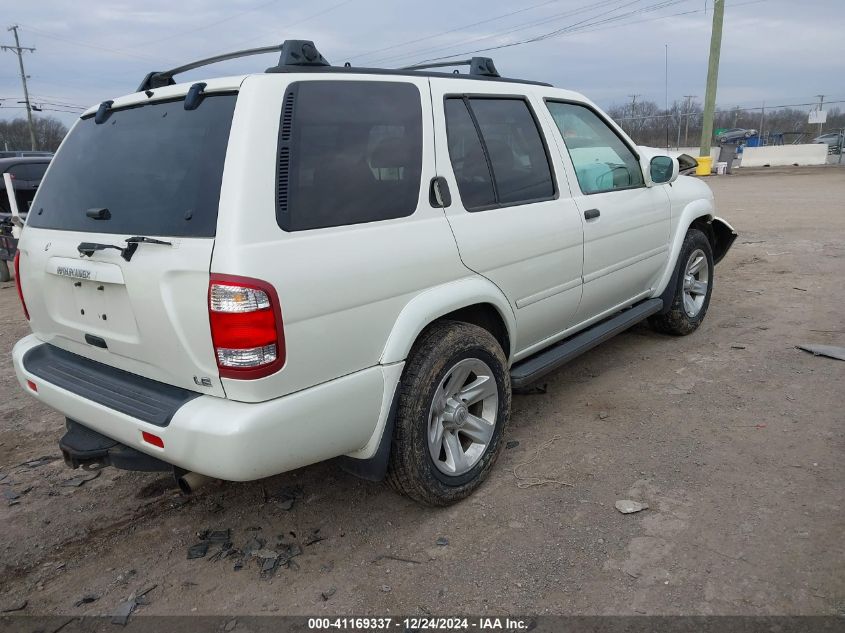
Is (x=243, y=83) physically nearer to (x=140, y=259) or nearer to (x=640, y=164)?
(x=140, y=259)

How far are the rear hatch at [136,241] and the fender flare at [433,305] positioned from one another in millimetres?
725

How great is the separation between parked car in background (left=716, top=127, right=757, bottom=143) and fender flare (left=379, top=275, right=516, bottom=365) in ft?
129

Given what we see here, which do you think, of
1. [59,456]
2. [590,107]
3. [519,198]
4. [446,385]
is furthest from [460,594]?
[590,107]

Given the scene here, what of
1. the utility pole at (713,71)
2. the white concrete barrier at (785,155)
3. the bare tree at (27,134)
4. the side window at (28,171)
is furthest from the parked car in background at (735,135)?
the bare tree at (27,134)

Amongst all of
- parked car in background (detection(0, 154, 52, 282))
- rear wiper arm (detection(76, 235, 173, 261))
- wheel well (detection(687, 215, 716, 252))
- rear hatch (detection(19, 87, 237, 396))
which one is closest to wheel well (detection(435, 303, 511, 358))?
rear hatch (detection(19, 87, 237, 396))

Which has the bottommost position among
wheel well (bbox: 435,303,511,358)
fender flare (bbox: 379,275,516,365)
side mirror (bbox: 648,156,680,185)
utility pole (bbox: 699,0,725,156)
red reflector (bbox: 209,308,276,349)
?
wheel well (bbox: 435,303,511,358)

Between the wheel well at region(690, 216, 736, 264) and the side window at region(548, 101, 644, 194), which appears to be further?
the wheel well at region(690, 216, 736, 264)

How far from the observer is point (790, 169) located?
28.3 meters

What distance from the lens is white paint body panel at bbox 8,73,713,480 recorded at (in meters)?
2.21

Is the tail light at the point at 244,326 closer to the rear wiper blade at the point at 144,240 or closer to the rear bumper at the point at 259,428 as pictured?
the rear bumper at the point at 259,428

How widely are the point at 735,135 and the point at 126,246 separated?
42.0 m

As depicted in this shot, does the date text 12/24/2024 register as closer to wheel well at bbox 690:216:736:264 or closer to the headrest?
the headrest

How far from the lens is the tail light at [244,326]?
2.14 meters

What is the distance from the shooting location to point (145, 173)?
2.54 metres
